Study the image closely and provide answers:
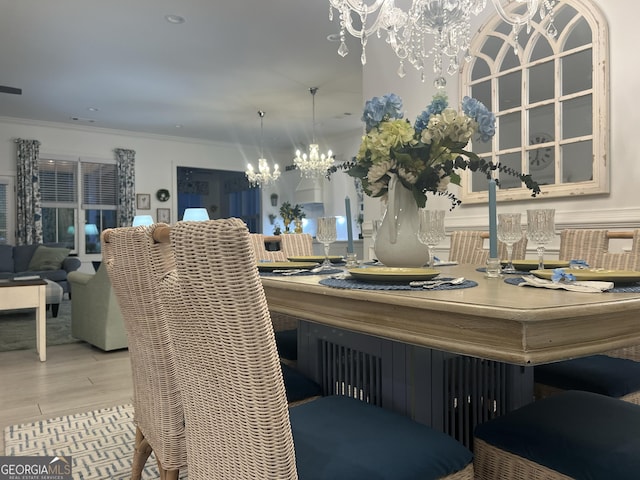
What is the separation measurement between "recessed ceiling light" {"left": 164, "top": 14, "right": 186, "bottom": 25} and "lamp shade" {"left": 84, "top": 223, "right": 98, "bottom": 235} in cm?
520

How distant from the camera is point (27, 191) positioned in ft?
26.0

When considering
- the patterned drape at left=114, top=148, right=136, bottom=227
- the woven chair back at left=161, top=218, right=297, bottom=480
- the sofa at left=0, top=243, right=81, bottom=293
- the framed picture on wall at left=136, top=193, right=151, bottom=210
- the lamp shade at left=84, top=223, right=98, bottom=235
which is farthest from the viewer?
the framed picture on wall at left=136, top=193, right=151, bottom=210

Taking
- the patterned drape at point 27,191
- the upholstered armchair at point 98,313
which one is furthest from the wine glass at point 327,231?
the patterned drape at point 27,191

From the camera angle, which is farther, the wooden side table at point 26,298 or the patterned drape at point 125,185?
the patterned drape at point 125,185

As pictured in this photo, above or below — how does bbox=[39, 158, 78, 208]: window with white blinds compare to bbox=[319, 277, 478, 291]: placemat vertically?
above

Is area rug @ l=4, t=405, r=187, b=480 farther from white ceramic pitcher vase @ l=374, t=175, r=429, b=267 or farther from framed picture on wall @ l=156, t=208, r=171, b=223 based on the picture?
framed picture on wall @ l=156, t=208, r=171, b=223

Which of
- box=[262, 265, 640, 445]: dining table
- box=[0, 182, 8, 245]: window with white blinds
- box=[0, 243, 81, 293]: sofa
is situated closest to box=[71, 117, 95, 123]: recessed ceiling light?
box=[0, 182, 8, 245]: window with white blinds

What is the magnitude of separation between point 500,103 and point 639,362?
2207mm

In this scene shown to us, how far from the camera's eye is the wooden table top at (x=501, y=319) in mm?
800

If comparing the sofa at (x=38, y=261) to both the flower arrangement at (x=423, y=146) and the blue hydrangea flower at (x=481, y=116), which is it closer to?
the flower arrangement at (x=423, y=146)

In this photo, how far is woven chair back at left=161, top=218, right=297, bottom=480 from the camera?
30.5 inches

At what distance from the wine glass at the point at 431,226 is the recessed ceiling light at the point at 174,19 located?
3781mm

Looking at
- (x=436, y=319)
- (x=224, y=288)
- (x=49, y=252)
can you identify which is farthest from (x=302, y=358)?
(x=49, y=252)

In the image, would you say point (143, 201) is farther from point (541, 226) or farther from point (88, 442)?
point (541, 226)
